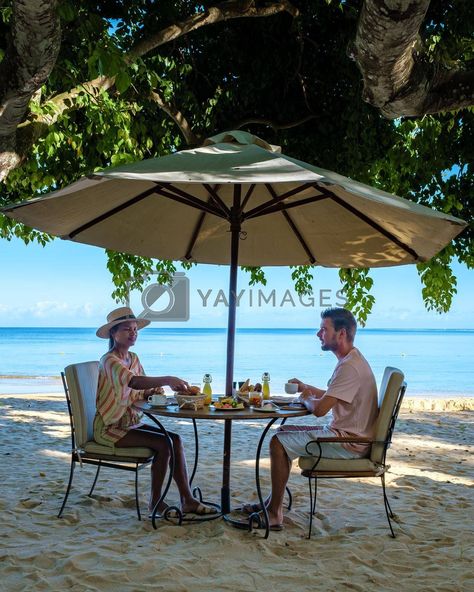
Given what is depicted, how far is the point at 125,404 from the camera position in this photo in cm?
437

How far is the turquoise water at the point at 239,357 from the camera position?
2567 cm

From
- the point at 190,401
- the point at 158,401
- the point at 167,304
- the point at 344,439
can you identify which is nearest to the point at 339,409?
the point at 344,439

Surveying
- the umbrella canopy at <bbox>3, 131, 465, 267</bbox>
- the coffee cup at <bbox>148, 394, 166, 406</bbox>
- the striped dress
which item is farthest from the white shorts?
the umbrella canopy at <bbox>3, 131, 465, 267</bbox>

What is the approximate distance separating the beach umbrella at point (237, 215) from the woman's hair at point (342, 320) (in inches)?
25.5

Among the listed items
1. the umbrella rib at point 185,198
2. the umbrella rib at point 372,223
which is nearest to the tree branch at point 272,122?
the umbrella rib at point 372,223

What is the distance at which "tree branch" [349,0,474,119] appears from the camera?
3.84 metres

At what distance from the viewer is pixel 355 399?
4148mm

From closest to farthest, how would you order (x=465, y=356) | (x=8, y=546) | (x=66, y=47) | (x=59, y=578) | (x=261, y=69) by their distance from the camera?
1. (x=59, y=578)
2. (x=8, y=546)
3. (x=66, y=47)
4. (x=261, y=69)
5. (x=465, y=356)

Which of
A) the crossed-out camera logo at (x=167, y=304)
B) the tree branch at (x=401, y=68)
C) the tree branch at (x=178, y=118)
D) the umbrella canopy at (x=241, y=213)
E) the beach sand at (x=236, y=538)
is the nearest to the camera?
the beach sand at (x=236, y=538)

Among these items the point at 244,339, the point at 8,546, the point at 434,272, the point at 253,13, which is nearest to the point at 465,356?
the point at 244,339

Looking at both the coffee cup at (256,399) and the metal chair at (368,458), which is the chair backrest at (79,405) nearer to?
the coffee cup at (256,399)

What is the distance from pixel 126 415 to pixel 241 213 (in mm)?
1524

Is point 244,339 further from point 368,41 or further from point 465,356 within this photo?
point 368,41

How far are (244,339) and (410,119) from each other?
132 feet
